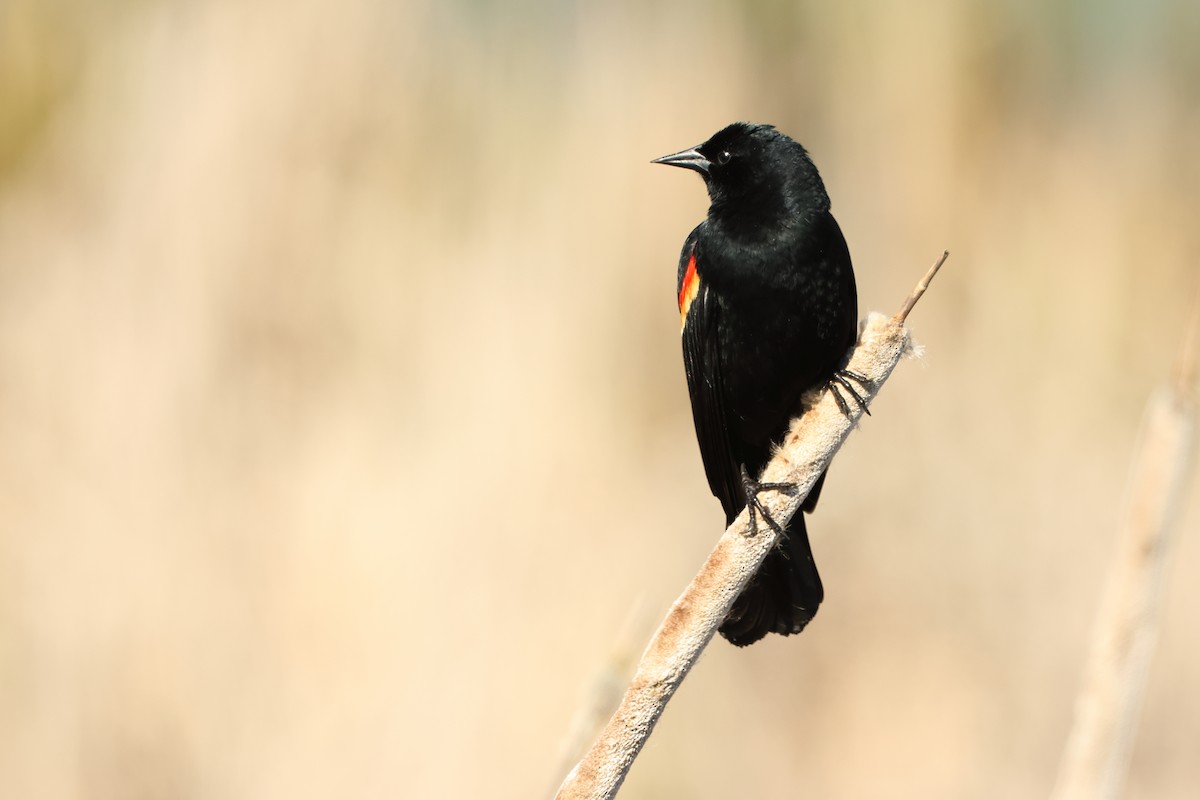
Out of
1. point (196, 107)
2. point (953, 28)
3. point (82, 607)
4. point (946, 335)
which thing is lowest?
point (82, 607)

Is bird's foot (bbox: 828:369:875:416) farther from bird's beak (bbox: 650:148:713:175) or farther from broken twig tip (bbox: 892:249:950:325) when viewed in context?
bird's beak (bbox: 650:148:713:175)

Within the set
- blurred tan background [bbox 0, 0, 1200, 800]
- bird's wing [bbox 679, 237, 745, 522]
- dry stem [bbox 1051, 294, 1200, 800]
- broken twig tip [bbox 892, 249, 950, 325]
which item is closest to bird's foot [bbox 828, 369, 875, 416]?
broken twig tip [bbox 892, 249, 950, 325]

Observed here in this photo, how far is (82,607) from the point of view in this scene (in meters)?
2.66

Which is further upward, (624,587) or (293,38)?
(293,38)

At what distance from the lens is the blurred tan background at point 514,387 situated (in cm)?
269

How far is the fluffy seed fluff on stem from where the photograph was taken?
1137 millimetres

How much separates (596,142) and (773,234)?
906 mm

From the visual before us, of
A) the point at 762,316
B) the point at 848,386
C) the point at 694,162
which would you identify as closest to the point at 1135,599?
the point at 848,386

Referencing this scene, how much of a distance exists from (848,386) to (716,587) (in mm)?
759

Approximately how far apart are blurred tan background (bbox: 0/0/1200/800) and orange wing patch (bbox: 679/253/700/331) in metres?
0.52

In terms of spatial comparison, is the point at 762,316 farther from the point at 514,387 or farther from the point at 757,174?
the point at 514,387

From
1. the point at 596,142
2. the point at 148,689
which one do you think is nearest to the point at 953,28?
the point at 596,142

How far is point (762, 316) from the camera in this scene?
6.86ft

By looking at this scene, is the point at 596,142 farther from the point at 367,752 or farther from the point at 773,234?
the point at 367,752
